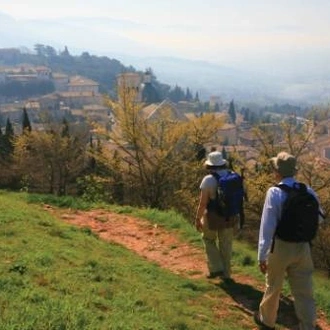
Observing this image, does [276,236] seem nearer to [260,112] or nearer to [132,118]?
[132,118]

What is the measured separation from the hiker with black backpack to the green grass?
777 mm

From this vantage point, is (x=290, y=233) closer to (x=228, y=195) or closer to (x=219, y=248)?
(x=228, y=195)

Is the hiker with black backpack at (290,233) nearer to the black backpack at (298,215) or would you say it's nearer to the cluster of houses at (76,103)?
the black backpack at (298,215)

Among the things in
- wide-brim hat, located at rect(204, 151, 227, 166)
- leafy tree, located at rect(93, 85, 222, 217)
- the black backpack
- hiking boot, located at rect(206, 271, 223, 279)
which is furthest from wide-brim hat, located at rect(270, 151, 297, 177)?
leafy tree, located at rect(93, 85, 222, 217)

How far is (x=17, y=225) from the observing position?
7.73m

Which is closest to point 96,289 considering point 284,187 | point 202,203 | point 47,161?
point 202,203

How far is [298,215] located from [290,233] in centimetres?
17

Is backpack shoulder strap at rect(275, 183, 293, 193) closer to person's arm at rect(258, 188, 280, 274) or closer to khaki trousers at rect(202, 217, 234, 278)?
person's arm at rect(258, 188, 280, 274)

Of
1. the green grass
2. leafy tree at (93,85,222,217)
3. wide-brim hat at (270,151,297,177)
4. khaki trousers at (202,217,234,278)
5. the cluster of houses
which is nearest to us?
the green grass

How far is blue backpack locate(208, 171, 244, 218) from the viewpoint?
579 cm

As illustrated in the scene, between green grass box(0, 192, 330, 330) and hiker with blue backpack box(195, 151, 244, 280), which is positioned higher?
hiker with blue backpack box(195, 151, 244, 280)

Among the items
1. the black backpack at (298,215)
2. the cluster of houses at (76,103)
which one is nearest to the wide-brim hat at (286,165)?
the black backpack at (298,215)

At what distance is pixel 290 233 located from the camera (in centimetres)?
438

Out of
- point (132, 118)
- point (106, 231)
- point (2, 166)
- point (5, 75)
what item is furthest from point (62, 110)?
point (106, 231)
